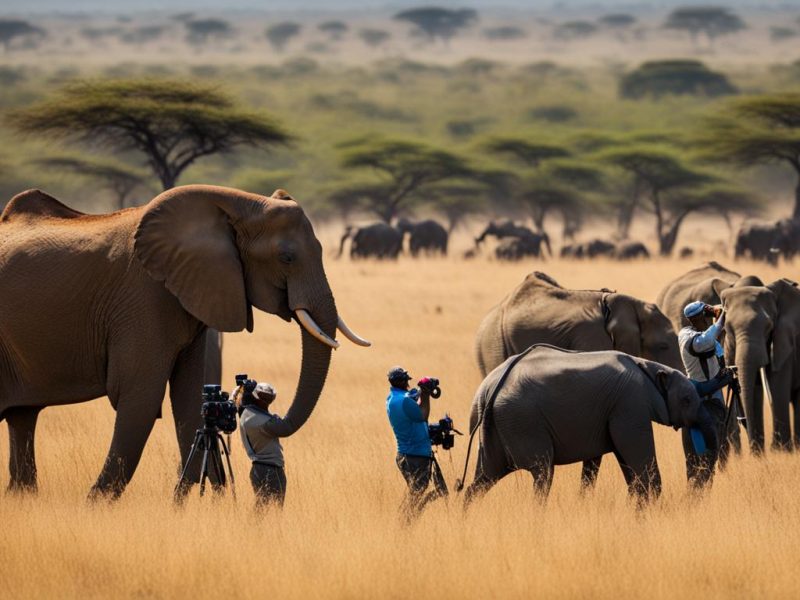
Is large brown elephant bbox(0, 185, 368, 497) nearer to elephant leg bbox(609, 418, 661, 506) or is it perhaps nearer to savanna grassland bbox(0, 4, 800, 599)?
savanna grassland bbox(0, 4, 800, 599)

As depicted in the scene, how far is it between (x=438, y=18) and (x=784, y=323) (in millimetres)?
167437

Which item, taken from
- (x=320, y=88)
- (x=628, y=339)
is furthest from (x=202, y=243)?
(x=320, y=88)

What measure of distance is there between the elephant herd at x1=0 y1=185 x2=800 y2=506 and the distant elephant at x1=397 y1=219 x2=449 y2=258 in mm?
40000

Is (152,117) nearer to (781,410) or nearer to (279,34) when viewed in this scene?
(781,410)

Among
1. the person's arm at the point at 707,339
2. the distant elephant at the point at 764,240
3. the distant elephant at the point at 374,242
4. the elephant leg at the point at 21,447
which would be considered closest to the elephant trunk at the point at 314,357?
the elephant leg at the point at 21,447

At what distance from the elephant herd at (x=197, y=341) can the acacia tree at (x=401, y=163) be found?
162 feet

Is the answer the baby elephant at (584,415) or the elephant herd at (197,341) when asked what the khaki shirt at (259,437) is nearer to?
the elephant herd at (197,341)

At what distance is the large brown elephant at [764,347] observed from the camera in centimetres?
1282

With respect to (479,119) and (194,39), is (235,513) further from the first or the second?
(194,39)

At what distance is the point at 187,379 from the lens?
10.0m

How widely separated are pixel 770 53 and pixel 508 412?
17283cm

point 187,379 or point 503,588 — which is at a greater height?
point 187,379

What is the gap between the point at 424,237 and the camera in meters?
50.7

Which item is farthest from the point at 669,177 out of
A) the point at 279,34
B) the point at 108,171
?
the point at 279,34
